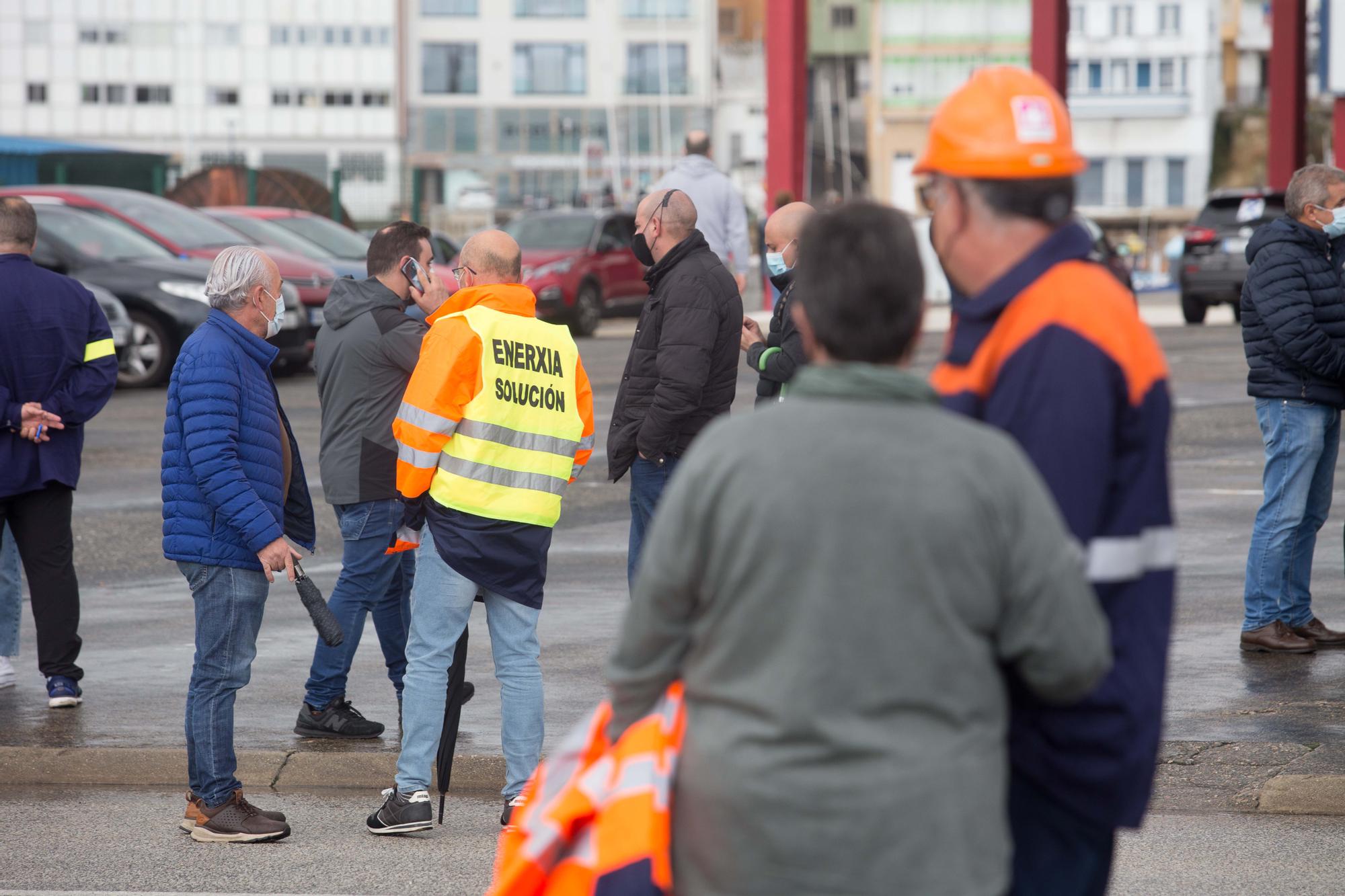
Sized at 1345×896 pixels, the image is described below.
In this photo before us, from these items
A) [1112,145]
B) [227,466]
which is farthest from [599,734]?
[1112,145]

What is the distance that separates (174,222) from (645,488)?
555 inches

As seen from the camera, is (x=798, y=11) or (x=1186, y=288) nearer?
(x=1186, y=288)

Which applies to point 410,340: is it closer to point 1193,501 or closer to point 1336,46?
point 1193,501

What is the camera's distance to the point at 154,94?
304ft

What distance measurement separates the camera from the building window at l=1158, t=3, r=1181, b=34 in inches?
3351

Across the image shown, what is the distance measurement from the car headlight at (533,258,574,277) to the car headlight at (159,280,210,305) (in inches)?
306

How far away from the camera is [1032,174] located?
2850mm

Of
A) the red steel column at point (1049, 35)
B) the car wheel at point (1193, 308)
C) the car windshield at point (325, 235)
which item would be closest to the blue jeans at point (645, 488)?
the car windshield at point (325, 235)

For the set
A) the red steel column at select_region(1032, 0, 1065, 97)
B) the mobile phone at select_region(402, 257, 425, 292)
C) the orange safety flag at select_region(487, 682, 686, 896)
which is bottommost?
the orange safety flag at select_region(487, 682, 686, 896)

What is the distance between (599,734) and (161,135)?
313 feet

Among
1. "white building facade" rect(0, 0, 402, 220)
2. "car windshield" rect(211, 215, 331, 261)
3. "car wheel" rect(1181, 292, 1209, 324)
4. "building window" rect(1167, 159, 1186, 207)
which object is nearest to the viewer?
"car windshield" rect(211, 215, 331, 261)

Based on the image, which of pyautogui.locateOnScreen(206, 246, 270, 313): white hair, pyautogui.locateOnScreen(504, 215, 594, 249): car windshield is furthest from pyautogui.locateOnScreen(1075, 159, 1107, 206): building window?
pyautogui.locateOnScreen(206, 246, 270, 313): white hair

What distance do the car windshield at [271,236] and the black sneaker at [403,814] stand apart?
16.5 meters

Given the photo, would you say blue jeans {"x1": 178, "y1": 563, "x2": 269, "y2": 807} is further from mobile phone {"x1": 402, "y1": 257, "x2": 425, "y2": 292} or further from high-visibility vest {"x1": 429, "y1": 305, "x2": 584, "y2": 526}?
mobile phone {"x1": 402, "y1": 257, "x2": 425, "y2": 292}
